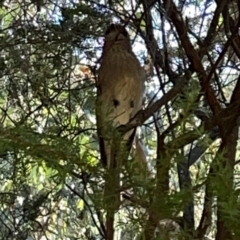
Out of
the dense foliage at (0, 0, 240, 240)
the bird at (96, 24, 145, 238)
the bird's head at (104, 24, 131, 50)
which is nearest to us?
the dense foliage at (0, 0, 240, 240)

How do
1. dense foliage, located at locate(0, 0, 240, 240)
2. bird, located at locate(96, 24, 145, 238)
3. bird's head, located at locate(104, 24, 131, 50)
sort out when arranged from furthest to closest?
bird, located at locate(96, 24, 145, 238), bird's head, located at locate(104, 24, 131, 50), dense foliage, located at locate(0, 0, 240, 240)

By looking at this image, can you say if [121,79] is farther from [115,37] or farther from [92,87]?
[115,37]

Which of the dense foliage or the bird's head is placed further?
the bird's head

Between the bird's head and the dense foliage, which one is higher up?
the bird's head

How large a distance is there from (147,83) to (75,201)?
0.27 metres

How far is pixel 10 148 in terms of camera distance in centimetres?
45

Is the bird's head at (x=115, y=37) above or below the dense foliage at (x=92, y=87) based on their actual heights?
above

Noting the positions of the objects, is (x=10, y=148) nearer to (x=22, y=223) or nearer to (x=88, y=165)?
(x=88, y=165)

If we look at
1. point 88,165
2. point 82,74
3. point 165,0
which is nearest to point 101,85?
point 82,74

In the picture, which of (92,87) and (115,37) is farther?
(92,87)

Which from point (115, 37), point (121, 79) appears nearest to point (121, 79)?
point (121, 79)

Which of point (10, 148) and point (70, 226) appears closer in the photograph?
point (10, 148)

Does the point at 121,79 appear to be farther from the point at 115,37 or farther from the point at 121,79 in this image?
the point at 115,37

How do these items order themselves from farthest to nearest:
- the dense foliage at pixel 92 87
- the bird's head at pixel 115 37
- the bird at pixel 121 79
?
1. the bird at pixel 121 79
2. the bird's head at pixel 115 37
3. the dense foliage at pixel 92 87
